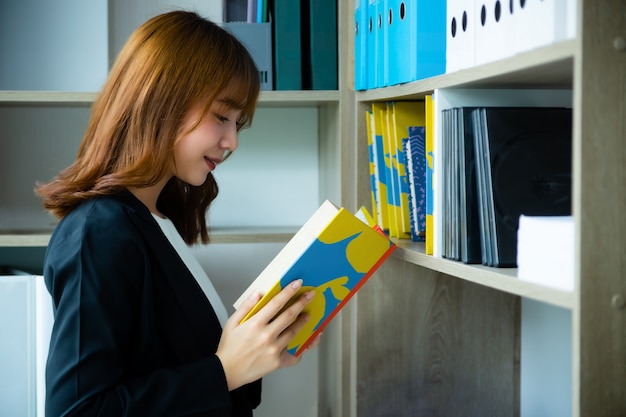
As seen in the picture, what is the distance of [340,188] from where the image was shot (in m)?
1.78

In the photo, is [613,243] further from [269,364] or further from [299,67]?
[299,67]

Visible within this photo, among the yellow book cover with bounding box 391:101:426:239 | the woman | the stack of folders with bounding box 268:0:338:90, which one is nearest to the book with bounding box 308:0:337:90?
the stack of folders with bounding box 268:0:338:90

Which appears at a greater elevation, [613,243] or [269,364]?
[613,243]

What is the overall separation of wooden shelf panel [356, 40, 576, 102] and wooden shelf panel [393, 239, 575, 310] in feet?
0.93

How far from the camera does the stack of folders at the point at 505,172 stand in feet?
3.74

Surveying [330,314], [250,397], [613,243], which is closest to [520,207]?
[613,243]

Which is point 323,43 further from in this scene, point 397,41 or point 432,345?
point 432,345

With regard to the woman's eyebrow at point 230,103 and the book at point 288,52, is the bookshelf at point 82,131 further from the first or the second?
the woman's eyebrow at point 230,103

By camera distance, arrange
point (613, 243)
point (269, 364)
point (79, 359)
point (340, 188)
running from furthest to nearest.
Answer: point (340, 188) → point (269, 364) → point (79, 359) → point (613, 243)

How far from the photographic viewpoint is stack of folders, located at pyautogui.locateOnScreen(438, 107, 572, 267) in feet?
3.74

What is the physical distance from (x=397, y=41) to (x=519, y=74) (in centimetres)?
45

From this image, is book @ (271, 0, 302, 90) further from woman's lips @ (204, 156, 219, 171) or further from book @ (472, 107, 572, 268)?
book @ (472, 107, 572, 268)

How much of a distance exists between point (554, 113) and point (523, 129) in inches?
2.8

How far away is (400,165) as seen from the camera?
5.06ft
